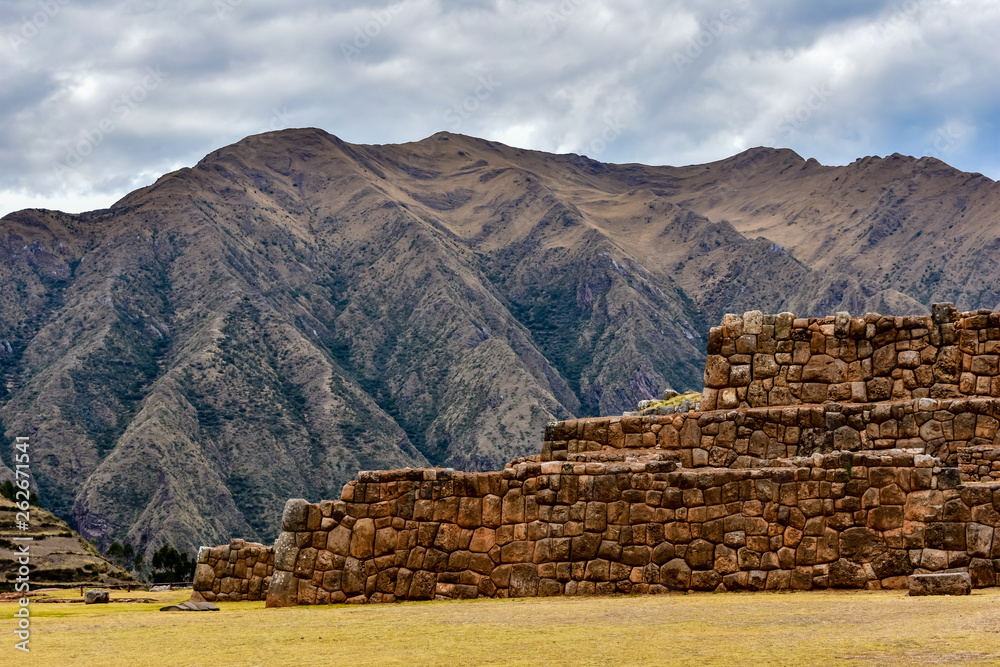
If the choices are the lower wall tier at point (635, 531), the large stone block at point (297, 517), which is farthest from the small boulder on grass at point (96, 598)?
the large stone block at point (297, 517)

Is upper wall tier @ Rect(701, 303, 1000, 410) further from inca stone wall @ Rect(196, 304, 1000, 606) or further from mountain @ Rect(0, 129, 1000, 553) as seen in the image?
mountain @ Rect(0, 129, 1000, 553)

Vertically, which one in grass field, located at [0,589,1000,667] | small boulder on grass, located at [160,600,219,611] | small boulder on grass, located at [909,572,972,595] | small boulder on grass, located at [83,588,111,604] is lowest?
small boulder on grass, located at [83,588,111,604]

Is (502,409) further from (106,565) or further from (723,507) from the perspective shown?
(723,507)

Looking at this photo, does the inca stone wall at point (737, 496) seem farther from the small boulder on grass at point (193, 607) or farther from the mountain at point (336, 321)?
the mountain at point (336, 321)

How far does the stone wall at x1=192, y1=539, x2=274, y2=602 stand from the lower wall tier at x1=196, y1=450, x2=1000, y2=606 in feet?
7.96

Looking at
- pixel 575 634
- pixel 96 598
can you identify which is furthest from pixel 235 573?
pixel 575 634

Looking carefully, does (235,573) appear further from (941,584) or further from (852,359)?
(941,584)

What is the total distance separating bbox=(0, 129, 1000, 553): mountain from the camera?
373 feet

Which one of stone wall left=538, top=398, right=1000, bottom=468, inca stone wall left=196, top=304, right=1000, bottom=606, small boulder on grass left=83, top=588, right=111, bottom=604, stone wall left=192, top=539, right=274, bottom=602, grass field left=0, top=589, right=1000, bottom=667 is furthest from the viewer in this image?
small boulder on grass left=83, top=588, right=111, bottom=604

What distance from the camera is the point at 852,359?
19.4 m

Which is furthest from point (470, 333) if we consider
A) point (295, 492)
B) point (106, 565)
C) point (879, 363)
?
point (879, 363)

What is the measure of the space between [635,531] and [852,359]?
5.50 m

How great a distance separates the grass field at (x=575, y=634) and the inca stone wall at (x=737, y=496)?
84 centimetres

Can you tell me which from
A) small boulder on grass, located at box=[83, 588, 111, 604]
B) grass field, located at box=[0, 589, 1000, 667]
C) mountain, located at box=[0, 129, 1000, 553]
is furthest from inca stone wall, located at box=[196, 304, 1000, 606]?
mountain, located at box=[0, 129, 1000, 553]
